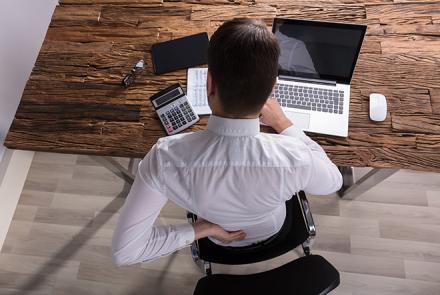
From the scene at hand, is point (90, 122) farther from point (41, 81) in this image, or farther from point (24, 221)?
point (24, 221)

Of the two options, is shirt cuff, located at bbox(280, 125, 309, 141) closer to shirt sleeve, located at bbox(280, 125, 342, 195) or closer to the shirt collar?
shirt sleeve, located at bbox(280, 125, 342, 195)

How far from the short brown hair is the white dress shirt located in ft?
0.27

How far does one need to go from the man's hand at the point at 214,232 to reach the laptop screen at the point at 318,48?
0.57m

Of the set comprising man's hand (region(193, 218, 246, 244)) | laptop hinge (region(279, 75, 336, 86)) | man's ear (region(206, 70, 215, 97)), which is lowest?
man's hand (region(193, 218, 246, 244))

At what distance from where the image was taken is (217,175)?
2.97 ft

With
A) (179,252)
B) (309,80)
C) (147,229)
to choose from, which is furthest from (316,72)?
(179,252)

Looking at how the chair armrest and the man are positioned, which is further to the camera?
the chair armrest

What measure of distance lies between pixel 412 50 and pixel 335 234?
37.7 inches

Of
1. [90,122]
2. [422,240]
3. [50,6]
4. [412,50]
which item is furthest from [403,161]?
[50,6]

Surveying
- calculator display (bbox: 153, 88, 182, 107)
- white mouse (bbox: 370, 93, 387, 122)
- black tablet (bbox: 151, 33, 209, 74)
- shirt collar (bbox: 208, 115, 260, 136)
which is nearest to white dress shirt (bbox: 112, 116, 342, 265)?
shirt collar (bbox: 208, 115, 260, 136)

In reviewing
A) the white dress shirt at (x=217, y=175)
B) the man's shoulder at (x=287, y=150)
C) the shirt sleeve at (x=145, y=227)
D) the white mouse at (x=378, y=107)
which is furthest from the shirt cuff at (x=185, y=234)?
the white mouse at (x=378, y=107)

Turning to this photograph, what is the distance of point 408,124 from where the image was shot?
1.38 metres

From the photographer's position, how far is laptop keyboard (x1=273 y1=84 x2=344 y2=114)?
1396 mm

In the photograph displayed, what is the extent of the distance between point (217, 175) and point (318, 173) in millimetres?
319
